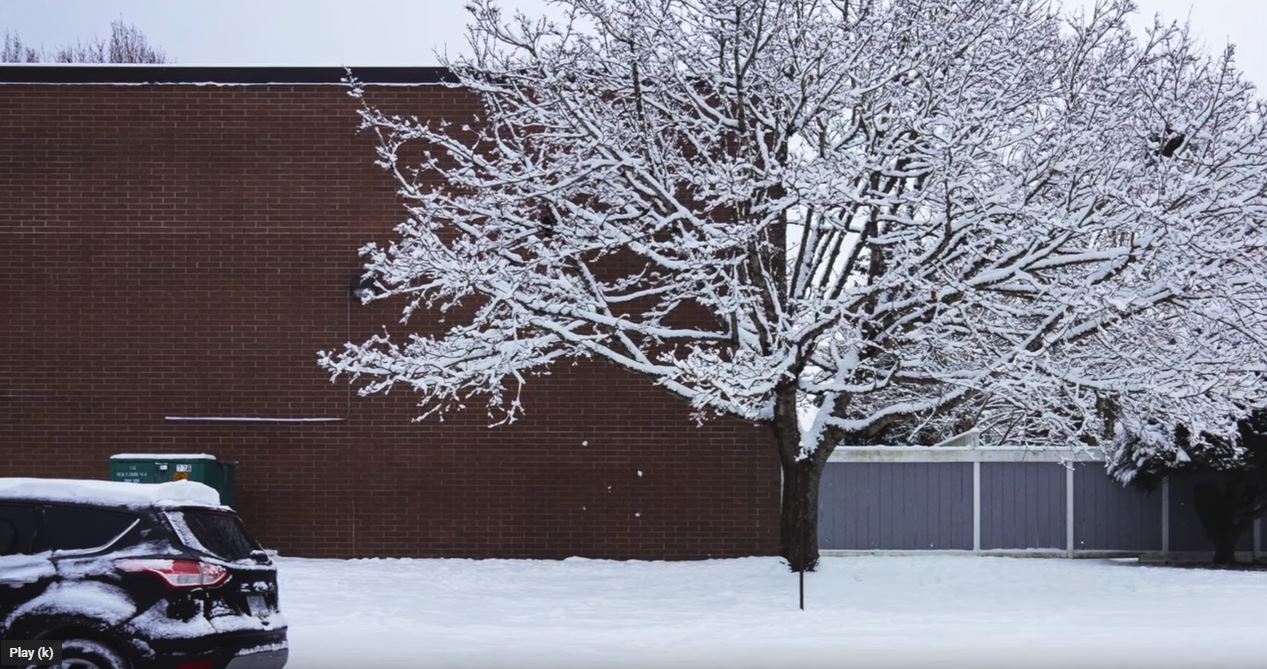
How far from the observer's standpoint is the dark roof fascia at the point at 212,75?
20547 mm

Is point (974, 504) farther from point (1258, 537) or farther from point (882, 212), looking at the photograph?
point (882, 212)

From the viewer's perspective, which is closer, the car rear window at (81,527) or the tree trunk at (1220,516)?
the car rear window at (81,527)

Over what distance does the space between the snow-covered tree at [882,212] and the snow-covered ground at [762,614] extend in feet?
4.60

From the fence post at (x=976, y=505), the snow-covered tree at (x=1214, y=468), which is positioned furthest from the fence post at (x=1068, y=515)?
the fence post at (x=976, y=505)

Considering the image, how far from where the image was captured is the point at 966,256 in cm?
1662

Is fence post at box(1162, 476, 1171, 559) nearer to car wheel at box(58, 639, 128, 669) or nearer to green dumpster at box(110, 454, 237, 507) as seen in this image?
green dumpster at box(110, 454, 237, 507)

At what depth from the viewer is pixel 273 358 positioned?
20547mm

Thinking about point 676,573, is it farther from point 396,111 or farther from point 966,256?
point 396,111

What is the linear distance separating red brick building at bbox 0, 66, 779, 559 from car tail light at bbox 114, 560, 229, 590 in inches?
424

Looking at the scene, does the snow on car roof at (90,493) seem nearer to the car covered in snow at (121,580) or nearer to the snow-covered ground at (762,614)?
the car covered in snow at (121,580)

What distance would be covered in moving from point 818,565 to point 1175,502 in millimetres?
7020

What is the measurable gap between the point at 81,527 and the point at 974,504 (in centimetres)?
1596

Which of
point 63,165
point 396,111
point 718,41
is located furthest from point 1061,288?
point 63,165

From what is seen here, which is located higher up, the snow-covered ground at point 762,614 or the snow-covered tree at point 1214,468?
the snow-covered tree at point 1214,468
